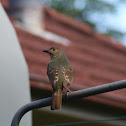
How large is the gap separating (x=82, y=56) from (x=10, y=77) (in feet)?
15.5

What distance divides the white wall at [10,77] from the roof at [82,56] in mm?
1522

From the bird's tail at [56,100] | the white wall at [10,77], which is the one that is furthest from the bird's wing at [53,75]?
the white wall at [10,77]

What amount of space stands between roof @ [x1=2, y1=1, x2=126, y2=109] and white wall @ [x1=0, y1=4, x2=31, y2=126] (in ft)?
4.99

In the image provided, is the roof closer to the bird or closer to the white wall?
the white wall

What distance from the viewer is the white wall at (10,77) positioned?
3.70 metres

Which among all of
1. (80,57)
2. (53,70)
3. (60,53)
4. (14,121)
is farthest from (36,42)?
(14,121)

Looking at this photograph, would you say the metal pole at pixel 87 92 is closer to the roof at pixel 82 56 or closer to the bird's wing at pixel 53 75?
the bird's wing at pixel 53 75

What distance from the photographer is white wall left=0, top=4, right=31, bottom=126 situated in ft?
12.1

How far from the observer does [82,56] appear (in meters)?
8.48

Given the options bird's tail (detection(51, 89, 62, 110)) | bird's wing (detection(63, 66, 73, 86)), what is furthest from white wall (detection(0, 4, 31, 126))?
bird's tail (detection(51, 89, 62, 110))

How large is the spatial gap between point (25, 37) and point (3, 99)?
4.19m

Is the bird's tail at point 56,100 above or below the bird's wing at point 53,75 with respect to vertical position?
below

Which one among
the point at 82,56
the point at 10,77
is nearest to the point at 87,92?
the point at 10,77

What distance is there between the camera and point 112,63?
8820mm
